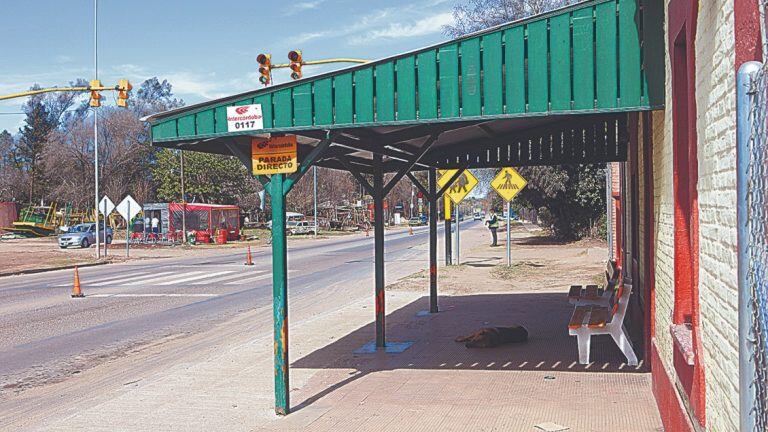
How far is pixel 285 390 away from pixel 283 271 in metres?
1.16

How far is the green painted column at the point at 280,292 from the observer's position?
7.65 m

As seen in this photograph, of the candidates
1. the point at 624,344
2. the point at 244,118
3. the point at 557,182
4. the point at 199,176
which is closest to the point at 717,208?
the point at 244,118

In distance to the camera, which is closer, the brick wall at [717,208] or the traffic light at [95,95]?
the brick wall at [717,208]

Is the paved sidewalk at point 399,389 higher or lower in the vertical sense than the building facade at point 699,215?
lower

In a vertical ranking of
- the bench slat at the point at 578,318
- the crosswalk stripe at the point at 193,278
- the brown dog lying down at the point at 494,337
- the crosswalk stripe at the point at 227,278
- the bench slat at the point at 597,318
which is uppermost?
the bench slat at the point at 597,318

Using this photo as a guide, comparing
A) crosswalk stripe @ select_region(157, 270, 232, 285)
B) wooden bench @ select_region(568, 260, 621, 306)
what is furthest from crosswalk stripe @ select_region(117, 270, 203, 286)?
wooden bench @ select_region(568, 260, 621, 306)

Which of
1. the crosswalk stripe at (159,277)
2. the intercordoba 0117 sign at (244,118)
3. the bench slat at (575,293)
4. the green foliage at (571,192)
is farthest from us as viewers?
the green foliage at (571,192)

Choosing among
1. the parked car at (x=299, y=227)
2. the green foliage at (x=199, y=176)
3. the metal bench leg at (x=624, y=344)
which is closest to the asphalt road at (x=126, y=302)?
the metal bench leg at (x=624, y=344)

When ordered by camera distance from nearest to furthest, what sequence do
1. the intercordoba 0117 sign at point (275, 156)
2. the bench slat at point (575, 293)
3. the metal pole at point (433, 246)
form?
the intercordoba 0117 sign at point (275, 156) → the bench slat at point (575, 293) → the metal pole at point (433, 246)

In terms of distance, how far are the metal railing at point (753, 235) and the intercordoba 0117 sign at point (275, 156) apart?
661 cm

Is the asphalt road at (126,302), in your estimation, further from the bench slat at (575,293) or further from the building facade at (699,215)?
the building facade at (699,215)

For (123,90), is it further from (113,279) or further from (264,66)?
(113,279)

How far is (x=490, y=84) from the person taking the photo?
755 cm

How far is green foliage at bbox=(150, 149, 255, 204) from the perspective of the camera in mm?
71438
